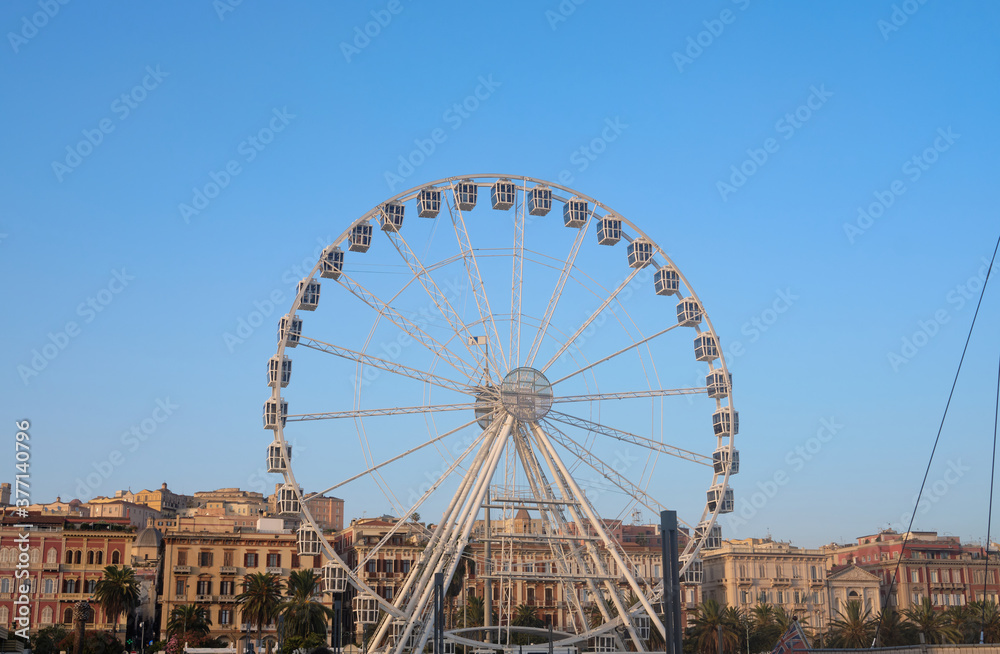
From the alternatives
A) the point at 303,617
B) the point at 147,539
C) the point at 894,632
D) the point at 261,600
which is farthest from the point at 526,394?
the point at 147,539

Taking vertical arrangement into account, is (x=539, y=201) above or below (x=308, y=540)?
above

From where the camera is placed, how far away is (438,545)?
57188 mm

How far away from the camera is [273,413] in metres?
57.7

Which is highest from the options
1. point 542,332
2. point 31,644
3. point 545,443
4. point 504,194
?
point 504,194

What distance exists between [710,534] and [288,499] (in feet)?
74.4

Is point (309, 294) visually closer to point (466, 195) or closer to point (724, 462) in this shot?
point (466, 195)

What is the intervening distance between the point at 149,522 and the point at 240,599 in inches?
1684

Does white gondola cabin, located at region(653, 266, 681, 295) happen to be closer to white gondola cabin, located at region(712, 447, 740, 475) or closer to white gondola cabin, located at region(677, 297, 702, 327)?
white gondola cabin, located at region(677, 297, 702, 327)

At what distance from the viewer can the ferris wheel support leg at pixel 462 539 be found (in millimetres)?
56281

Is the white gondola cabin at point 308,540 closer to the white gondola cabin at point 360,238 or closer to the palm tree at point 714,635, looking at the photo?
the white gondola cabin at point 360,238

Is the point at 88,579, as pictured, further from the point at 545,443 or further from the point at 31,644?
the point at 545,443

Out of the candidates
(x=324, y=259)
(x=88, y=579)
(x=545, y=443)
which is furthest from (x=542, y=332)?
(x=88, y=579)

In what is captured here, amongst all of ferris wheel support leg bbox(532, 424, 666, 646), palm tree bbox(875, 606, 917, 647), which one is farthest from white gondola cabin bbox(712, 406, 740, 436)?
palm tree bbox(875, 606, 917, 647)

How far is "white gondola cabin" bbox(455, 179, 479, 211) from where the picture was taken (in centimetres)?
6306
